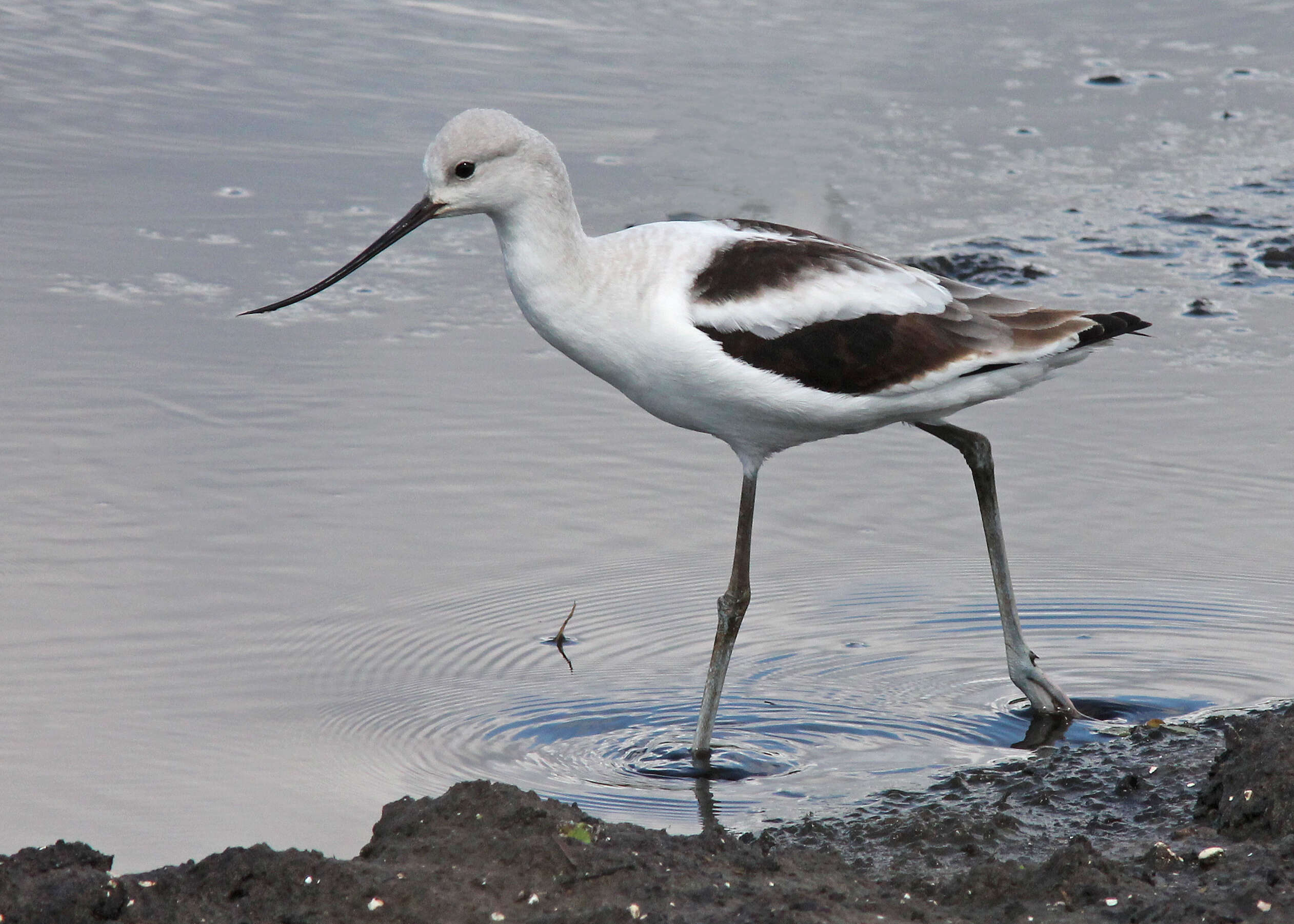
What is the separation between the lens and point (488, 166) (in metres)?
4.84

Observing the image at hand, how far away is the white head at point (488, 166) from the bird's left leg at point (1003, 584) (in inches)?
53.4

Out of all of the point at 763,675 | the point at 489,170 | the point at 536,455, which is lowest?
the point at 763,675

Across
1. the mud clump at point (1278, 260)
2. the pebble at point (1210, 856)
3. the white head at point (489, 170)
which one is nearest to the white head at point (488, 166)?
the white head at point (489, 170)

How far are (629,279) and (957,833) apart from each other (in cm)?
169

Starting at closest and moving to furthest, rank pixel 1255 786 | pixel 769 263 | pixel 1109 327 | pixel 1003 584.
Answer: pixel 1255 786 → pixel 769 263 → pixel 1109 327 → pixel 1003 584

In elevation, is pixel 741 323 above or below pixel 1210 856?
above

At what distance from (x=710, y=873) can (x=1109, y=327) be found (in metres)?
2.30

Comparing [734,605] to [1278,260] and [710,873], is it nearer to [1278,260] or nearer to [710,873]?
[710,873]

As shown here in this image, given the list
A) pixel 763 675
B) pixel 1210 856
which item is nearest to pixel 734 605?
pixel 763 675

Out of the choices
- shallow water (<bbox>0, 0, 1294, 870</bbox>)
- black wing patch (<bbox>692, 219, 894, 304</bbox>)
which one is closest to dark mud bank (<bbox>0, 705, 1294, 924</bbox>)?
shallow water (<bbox>0, 0, 1294, 870</bbox>)

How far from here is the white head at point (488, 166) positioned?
482 centimetres

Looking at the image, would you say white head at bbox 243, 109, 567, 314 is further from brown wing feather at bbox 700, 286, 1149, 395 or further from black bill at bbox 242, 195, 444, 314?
brown wing feather at bbox 700, 286, 1149, 395

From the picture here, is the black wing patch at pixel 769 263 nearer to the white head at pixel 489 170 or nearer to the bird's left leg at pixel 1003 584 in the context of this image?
the white head at pixel 489 170

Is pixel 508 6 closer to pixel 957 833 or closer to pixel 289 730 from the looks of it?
pixel 289 730
